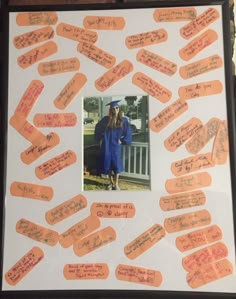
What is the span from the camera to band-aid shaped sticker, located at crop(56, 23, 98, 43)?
26.5 inches

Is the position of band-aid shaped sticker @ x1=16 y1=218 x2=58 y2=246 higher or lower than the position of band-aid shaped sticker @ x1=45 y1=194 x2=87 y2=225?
lower

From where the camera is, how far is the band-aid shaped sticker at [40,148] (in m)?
0.65

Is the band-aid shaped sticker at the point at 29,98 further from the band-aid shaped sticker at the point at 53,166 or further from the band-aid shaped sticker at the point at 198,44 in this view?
the band-aid shaped sticker at the point at 198,44

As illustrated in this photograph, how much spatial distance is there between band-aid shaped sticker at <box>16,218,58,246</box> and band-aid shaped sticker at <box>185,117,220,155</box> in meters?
0.31

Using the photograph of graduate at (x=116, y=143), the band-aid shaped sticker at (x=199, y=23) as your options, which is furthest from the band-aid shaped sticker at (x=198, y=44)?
the photograph of graduate at (x=116, y=143)

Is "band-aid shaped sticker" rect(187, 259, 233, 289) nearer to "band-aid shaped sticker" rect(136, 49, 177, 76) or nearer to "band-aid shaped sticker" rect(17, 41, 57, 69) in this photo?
"band-aid shaped sticker" rect(136, 49, 177, 76)

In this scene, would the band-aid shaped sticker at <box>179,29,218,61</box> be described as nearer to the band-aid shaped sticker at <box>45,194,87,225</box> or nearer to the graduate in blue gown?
the graduate in blue gown

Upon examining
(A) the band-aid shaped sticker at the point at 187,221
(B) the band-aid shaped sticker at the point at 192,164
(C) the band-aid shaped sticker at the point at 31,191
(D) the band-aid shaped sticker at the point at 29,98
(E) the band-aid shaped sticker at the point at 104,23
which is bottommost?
(A) the band-aid shaped sticker at the point at 187,221

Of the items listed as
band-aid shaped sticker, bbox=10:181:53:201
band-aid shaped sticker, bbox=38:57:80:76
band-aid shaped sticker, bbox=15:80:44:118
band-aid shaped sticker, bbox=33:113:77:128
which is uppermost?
band-aid shaped sticker, bbox=38:57:80:76

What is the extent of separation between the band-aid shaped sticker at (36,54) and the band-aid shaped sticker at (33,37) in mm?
14

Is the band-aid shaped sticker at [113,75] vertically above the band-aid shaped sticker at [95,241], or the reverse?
the band-aid shaped sticker at [113,75]

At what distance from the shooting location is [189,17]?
670mm

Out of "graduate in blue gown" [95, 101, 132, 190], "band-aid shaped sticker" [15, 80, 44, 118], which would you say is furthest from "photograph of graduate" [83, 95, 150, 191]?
"band-aid shaped sticker" [15, 80, 44, 118]

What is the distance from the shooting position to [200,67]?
660 mm
